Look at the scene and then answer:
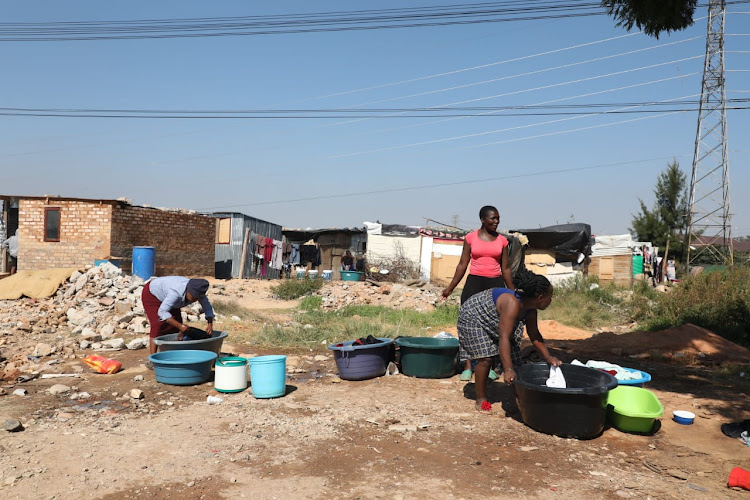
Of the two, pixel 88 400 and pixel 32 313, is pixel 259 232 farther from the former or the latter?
pixel 88 400

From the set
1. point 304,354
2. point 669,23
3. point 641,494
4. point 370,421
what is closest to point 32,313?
point 304,354

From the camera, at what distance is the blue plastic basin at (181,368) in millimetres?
5777

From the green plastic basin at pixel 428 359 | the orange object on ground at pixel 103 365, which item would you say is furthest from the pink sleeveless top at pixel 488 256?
the orange object on ground at pixel 103 365

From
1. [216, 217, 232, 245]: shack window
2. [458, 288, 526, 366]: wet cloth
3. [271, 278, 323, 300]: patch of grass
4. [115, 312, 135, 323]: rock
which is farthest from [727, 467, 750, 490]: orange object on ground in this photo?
[216, 217, 232, 245]: shack window

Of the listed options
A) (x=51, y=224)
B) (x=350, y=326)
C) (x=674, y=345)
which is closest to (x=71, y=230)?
(x=51, y=224)

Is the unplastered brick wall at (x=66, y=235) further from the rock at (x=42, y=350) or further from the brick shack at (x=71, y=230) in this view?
the rock at (x=42, y=350)

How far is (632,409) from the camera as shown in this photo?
438 centimetres

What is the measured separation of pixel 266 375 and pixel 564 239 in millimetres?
16773

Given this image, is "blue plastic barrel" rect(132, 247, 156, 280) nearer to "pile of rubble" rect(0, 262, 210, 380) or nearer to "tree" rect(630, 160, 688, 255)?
"pile of rubble" rect(0, 262, 210, 380)

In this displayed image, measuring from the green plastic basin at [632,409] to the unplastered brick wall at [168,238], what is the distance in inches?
534

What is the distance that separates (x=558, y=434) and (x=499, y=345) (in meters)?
0.79

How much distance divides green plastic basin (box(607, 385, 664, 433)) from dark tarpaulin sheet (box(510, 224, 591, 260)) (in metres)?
16.0

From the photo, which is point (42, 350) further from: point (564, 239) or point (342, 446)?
point (564, 239)

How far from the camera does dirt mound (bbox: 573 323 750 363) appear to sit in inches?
310
